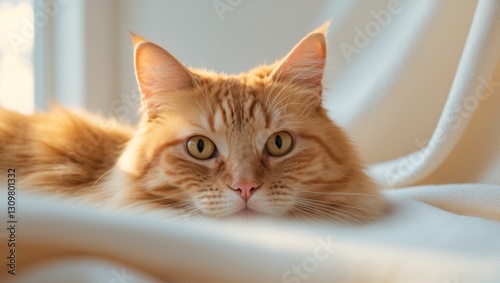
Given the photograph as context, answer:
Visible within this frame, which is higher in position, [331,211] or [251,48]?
[251,48]

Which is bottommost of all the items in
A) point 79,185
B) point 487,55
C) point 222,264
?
point 222,264

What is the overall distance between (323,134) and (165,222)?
19.8 inches

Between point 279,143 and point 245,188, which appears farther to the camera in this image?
point 279,143

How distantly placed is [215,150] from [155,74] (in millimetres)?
252

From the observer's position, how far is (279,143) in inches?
50.3

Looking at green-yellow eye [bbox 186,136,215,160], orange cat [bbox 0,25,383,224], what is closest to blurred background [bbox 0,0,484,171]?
orange cat [bbox 0,25,383,224]

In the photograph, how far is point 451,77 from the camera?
2.00 m

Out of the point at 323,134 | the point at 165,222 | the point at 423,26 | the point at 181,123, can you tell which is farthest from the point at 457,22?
the point at 165,222

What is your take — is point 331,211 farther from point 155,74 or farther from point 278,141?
point 155,74

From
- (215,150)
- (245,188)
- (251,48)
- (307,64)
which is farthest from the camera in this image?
(251,48)

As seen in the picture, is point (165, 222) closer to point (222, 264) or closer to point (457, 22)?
point (222, 264)

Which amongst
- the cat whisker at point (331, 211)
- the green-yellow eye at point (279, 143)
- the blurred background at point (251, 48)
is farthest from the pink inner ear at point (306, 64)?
the blurred background at point (251, 48)

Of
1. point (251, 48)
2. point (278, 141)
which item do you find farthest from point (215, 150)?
point (251, 48)

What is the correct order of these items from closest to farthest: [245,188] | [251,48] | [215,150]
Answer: [245,188] → [215,150] → [251,48]
